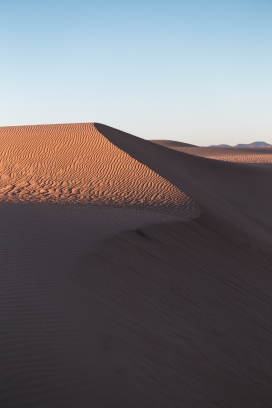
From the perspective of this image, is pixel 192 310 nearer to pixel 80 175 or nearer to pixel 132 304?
pixel 132 304

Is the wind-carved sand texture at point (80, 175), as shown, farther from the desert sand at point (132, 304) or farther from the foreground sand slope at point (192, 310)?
the foreground sand slope at point (192, 310)

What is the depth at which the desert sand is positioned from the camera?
14.4 ft

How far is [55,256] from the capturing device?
24.3 ft

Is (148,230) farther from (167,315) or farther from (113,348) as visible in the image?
(113,348)

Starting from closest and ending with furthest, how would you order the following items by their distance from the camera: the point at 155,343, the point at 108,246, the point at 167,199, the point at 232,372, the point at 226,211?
the point at 155,343, the point at 232,372, the point at 108,246, the point at 167,199, the point at 226,211

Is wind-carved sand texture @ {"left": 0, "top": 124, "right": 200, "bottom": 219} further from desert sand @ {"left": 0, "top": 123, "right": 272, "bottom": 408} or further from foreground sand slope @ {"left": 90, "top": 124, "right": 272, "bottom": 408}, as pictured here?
foreground sand slope @ {"left": 90, "top": 124, "right": 272, "bottom": 408}

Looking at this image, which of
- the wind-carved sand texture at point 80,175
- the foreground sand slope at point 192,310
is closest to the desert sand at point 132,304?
the foreground sand slope at point 192,310

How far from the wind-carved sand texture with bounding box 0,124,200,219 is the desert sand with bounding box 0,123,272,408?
0.57 feet

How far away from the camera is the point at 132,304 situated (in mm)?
6582

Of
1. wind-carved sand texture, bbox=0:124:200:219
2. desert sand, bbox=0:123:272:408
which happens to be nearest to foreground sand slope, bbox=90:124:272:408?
desert sand, bbox=0:123:272:408

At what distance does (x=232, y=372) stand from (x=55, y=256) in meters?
2.88

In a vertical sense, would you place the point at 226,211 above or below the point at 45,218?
above

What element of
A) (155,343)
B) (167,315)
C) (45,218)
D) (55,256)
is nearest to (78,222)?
(45,218)

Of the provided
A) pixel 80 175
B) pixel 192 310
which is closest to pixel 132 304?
pixel 192 310
